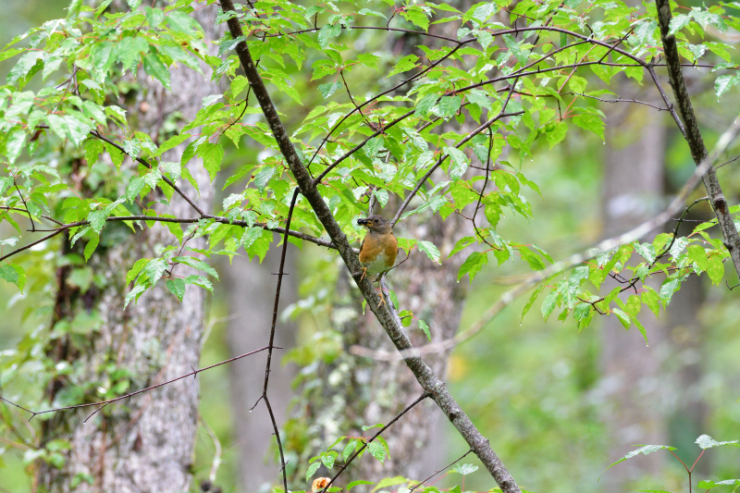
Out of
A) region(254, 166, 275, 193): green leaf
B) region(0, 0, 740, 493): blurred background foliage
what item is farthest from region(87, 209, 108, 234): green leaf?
region(0, 0, 740, 493): blurred background foliage

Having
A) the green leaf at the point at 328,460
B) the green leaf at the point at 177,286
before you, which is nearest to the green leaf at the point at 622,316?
the green leaf at the point at 328,460

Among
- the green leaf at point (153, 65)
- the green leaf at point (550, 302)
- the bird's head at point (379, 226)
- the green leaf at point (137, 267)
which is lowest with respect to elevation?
the green leaf at point (550, 302)

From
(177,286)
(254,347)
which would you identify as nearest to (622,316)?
(177,286)

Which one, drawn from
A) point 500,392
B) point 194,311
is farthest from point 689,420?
point 194,311

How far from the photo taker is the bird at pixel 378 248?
2.48m

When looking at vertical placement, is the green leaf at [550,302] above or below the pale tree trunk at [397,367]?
below

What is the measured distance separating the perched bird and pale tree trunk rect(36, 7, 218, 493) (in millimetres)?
1294

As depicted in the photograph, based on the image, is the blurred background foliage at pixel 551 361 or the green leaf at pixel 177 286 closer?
the green leaf at pixel 177 286

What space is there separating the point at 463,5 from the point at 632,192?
193 inches

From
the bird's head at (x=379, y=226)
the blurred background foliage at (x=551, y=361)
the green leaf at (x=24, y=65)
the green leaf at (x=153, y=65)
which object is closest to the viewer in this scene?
the green leaf at (x=153, y=65)

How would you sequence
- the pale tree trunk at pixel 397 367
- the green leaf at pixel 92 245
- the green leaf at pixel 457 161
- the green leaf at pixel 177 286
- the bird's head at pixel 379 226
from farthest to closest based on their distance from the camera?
the pale tree trunk at pixel 397 367, the bird's head at pixel 379 226, the green leaf at pixel 92 245, the green leaf at pixel 177 286, the green leaf at pixel 457 161

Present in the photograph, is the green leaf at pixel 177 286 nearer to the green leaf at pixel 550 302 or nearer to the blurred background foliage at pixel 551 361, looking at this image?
the green leaf at pixel 550 302

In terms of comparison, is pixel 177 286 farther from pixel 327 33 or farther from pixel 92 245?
pixel 327 33

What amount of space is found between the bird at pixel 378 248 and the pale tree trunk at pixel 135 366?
4.25 feet
